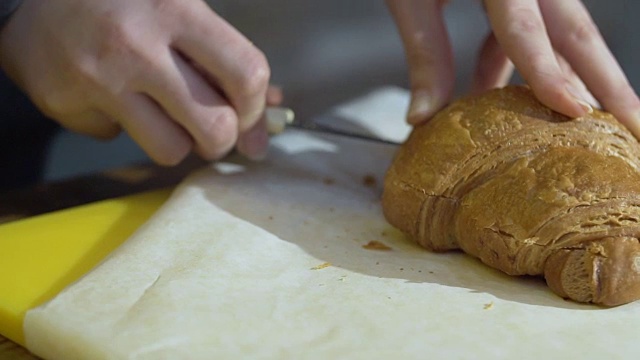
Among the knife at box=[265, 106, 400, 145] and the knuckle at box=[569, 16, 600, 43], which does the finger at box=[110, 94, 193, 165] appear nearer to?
the knife at box=[265, 106, 400, 145]

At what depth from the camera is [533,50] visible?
121 cm

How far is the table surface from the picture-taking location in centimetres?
145

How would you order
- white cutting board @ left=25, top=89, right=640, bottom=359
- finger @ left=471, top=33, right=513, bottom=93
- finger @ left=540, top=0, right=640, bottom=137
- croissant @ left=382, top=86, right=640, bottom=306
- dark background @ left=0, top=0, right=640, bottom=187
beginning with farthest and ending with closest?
1. dark background @ left=0, top=0, right=640, bottom=187
2. finger @ left=471, top=33, right=513, bottom=93
3. finger @ left=540, top=0, right=640, bottom=137
4. croissant @ left=382, top=86, right=640, bottom=306
5. white cutting board @ left=25, top=89, right=640, bottom=359

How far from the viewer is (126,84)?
1288 millimetres

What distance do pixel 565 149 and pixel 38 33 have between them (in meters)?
0.89

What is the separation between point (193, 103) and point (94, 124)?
0.24 meters

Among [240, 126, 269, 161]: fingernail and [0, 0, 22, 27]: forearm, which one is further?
[240, 126, 269, 161]: fingernail

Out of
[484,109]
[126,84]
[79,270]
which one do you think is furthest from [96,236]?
[484,109]

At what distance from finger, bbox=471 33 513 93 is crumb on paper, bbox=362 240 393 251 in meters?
0.58

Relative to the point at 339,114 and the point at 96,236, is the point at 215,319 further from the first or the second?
the point at 339,114

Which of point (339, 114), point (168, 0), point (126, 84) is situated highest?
point (168, 0)

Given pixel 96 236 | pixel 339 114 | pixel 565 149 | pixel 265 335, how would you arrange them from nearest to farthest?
1. pixel 265 335
2. pixel 565 149
3. pixel 96 236
4. pixel 339 114

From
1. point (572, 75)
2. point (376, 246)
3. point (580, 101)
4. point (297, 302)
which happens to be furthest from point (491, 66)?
→ point (297, 302)

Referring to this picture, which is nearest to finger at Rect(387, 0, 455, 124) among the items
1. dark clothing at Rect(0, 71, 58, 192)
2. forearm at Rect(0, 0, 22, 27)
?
forearm at Rect(0, 0, 22, 27)
